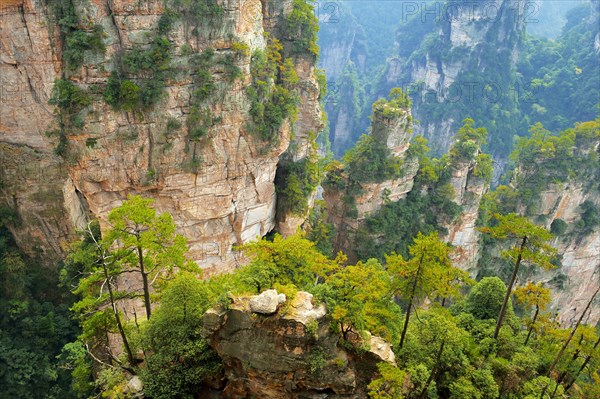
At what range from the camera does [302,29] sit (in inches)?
953

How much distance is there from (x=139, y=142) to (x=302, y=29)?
426 inches

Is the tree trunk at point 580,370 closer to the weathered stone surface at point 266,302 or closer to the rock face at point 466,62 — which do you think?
the weathered stone surface at point 266,302

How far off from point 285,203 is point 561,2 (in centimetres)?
10168

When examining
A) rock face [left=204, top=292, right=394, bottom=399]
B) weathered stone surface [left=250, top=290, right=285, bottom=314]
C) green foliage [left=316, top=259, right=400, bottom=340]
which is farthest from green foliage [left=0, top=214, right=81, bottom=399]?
green foliage [left=316, top=259, right=400, bottom=340]

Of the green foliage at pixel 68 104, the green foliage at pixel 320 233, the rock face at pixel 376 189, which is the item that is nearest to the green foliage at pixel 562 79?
the rock face at pixel 376 189

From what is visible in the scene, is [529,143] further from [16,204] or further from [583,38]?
[583,38]

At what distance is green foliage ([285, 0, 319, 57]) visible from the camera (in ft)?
78.2

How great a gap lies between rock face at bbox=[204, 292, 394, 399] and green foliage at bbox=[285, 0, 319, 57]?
16430 mm

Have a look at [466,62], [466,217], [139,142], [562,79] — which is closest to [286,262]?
[139,142]

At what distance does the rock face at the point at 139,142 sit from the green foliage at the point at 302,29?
41 centimetres

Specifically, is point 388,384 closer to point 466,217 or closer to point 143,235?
point 143,235

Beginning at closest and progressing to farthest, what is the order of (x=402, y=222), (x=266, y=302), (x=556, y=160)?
1. (x=266, y=302)
2. (x=402, y=222)
3. (x=556, y=160)

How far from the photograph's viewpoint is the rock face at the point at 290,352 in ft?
37.0

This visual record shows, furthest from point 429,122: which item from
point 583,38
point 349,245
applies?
point 349,245
